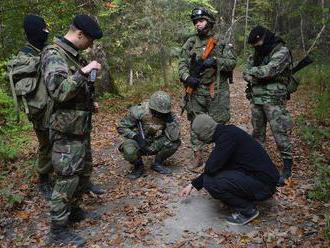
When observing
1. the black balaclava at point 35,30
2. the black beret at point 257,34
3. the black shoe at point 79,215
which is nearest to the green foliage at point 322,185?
the black beret at point 257,34

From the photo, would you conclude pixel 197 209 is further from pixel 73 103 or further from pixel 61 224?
pixel 73 103

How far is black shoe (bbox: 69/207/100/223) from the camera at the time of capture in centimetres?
561

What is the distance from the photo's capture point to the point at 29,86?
553 cm

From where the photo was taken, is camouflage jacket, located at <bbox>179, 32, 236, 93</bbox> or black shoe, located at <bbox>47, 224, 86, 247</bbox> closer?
black shoe, located at <bbox>47, 224, 86, 247</bbox>

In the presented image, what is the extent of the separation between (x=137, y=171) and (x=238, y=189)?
7.71ft

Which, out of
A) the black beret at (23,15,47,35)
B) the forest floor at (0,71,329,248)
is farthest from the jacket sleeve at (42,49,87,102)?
the forest floor at (0,71,329,248)

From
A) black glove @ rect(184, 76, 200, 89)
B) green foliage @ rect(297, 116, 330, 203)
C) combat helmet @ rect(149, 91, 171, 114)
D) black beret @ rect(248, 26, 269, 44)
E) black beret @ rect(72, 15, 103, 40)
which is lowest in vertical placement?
green foliage @ rect(297, 116, 330, 203)

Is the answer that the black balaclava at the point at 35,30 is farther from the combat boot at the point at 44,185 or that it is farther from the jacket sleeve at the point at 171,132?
the jacket sleeve at the point at 171,132

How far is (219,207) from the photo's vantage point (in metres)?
5.89

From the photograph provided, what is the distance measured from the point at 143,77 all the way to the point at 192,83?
41.0ft

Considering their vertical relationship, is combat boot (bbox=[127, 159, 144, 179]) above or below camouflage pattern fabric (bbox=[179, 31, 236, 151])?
below

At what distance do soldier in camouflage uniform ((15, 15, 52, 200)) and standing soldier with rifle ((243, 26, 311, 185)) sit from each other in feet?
11.1

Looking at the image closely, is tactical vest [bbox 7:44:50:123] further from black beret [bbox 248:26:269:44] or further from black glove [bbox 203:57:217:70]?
black beret [bbox 248:26:269:44]

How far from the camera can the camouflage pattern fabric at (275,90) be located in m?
6.33
